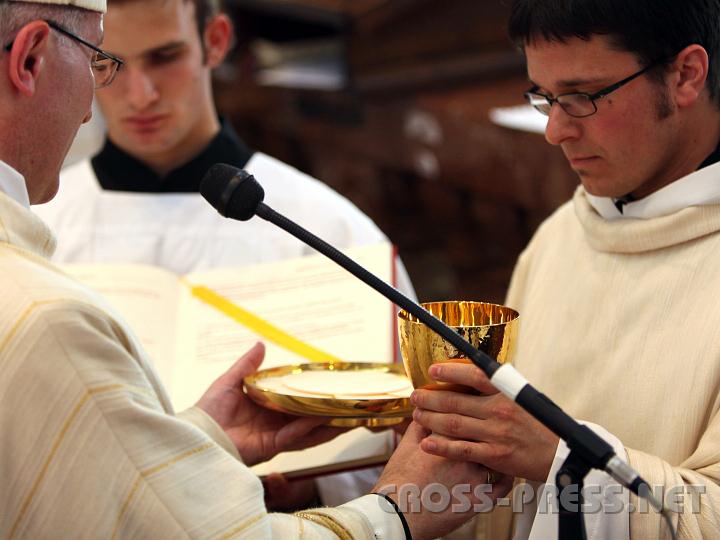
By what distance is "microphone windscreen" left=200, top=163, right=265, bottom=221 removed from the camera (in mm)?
1583

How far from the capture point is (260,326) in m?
2.37

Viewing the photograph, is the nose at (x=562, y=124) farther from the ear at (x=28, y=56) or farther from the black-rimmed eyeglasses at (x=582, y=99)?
the ear at (x=28, y=56)

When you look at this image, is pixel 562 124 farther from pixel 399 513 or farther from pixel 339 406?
pixel 399 513

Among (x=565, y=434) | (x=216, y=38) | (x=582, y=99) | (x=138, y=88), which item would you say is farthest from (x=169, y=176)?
(x=565, y=434)

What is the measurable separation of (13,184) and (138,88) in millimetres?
1261

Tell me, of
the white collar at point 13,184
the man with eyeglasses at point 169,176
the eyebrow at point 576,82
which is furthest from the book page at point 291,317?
the white collar at point 13,184

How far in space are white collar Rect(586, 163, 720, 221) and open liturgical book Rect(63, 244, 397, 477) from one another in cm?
61

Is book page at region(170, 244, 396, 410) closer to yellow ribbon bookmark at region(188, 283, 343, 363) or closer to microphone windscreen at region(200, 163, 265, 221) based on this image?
yellow ribbon bookmark at region(188, 283, 343, 363)

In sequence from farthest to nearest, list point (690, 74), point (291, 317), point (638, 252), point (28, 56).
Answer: point (291, 317), point (638, 252), point (690, 74), point (28, 56)

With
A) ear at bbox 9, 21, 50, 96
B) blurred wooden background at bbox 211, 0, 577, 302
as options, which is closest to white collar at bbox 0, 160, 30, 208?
ear at bbox 9, 21, 50, 96

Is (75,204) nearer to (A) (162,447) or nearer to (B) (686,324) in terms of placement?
(A) (162,447)

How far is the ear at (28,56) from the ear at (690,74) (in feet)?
3.91

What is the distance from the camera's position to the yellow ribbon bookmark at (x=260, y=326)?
227cm

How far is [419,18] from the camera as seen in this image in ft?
22.2
